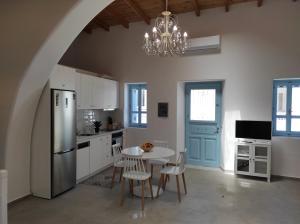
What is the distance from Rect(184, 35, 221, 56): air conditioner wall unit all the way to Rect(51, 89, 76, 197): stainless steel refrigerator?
2.96 metres

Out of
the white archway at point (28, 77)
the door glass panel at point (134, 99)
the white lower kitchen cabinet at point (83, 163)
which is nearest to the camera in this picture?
the white archway at point (28, 77)

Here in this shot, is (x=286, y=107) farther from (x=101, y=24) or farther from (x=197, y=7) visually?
(x=101, y=24)

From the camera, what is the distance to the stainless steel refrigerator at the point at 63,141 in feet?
11.7

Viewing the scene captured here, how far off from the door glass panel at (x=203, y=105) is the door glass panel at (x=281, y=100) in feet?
4.59

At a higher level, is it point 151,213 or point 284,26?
point 284,26

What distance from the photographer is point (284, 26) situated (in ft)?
14.9

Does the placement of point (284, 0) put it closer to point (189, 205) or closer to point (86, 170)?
point (189, 205)

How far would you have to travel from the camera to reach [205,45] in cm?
496

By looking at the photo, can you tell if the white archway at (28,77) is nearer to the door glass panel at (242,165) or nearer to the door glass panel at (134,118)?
the door glass panel at (134,118)

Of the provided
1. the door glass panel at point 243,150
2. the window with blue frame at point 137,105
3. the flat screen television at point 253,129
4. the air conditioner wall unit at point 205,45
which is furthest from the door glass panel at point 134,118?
the door glass panel at point 243,150

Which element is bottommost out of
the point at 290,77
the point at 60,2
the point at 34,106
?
the point at 34,106

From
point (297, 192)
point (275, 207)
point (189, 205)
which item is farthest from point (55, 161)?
point (297, 192)

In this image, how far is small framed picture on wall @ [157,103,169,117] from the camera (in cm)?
558

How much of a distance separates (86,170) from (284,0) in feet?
18.0
